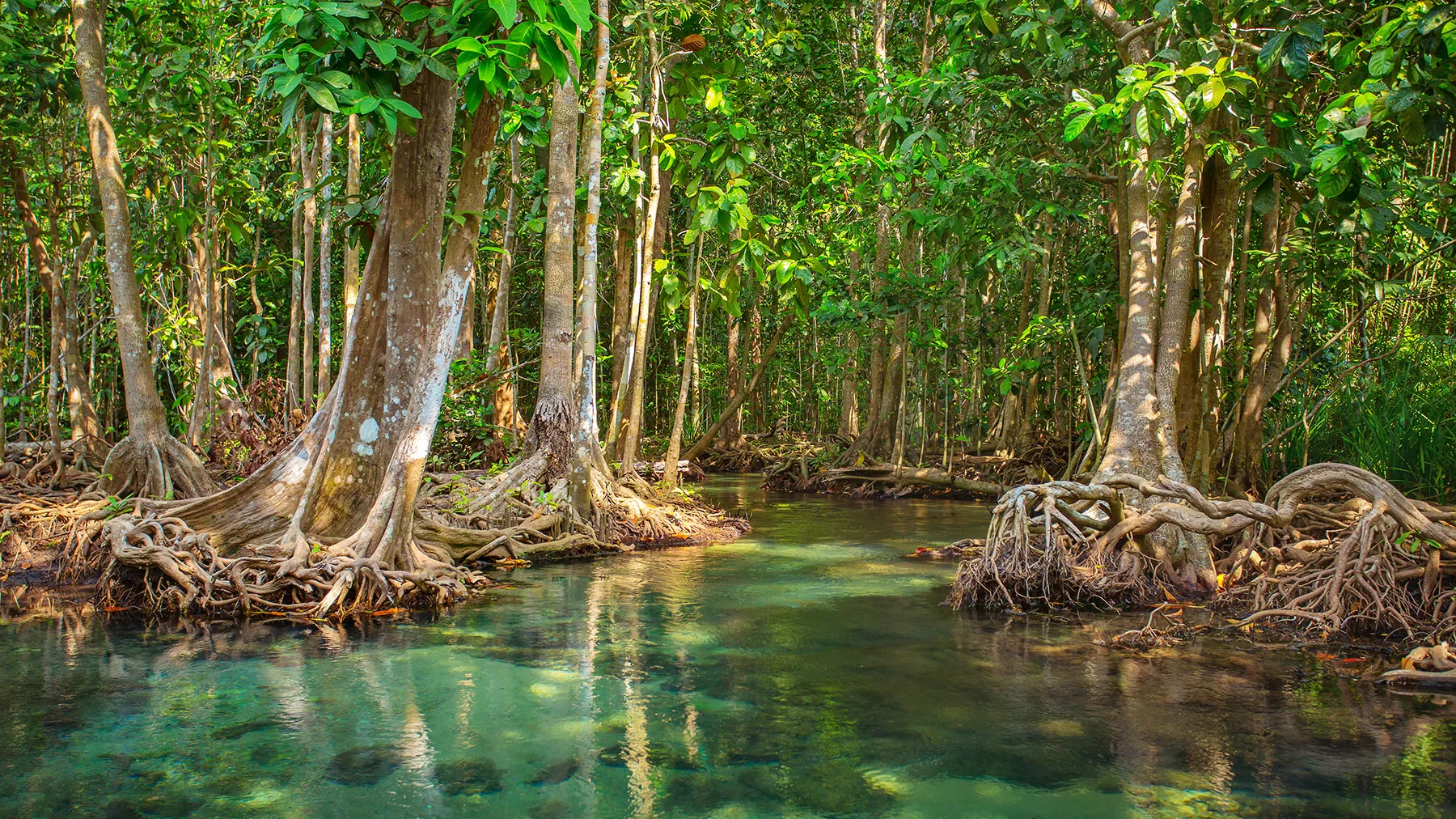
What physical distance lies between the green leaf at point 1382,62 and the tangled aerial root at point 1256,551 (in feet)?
9.21

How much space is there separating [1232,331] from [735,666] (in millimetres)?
7863

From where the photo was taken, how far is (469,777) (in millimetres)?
3865

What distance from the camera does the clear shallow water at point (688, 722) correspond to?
12.0ft

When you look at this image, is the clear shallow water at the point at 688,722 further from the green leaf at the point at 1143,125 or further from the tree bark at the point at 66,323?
the tree bark at the point at 66,323

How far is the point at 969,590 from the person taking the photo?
7.21m

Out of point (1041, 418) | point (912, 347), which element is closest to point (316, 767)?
point (912, 347)

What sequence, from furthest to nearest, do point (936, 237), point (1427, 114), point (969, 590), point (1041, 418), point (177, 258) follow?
point (1041, 418)
point (177, 258)
point (936, 237)
point (969, 590)
point (1427, 114)

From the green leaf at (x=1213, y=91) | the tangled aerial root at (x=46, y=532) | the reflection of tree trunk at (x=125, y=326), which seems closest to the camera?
the green leaf at (x=1213, y=91)

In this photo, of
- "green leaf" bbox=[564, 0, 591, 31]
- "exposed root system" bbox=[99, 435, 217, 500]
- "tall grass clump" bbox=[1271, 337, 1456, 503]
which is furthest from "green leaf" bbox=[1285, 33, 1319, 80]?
"exposed root system" bbox=[99, 435, 217, 500]

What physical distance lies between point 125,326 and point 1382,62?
8.73 metres

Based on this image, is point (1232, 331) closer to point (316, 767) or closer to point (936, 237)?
point (936, 237)

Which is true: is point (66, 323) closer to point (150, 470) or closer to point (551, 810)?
point (150, 470)

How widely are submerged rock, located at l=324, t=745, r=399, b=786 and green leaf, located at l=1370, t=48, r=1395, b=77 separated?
5041 mm

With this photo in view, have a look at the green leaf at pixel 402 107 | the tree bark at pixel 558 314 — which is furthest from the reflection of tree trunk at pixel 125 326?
the green leaf at pixel 402 107
